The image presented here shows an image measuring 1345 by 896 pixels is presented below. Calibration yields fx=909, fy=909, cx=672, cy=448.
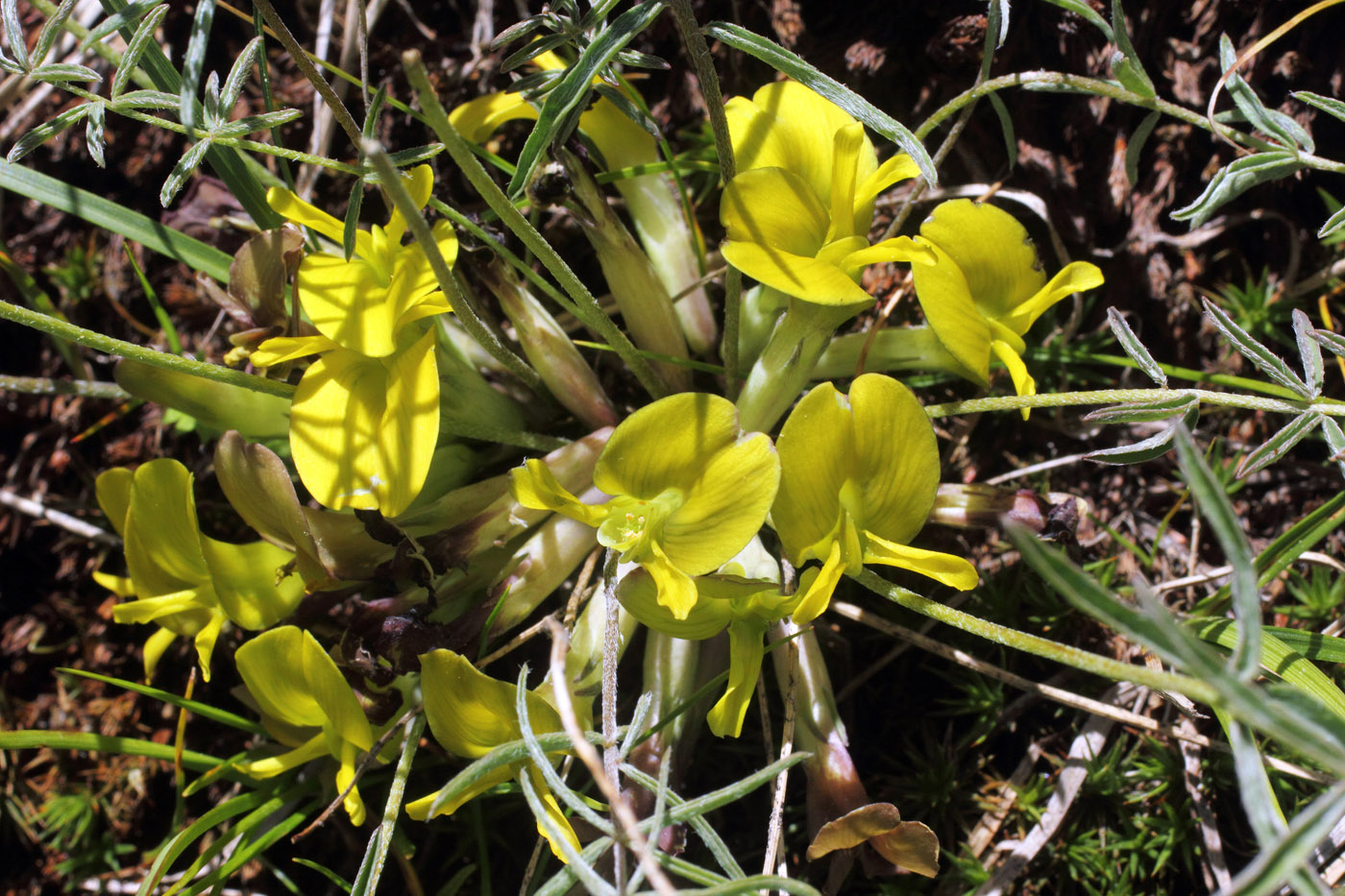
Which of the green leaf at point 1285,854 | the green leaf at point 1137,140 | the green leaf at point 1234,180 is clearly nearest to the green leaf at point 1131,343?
the green leaf at point 1234,180

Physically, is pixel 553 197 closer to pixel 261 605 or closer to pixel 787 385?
pixel 787 385

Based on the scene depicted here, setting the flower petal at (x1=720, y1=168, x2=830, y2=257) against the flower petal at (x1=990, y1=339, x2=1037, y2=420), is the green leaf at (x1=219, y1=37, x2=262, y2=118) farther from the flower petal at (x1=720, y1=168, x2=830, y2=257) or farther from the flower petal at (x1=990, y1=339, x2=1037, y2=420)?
the flower petal at (x1=990, y1=339, x2=1037, y2=420)

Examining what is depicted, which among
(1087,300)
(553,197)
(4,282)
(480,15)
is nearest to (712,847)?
(553,197)

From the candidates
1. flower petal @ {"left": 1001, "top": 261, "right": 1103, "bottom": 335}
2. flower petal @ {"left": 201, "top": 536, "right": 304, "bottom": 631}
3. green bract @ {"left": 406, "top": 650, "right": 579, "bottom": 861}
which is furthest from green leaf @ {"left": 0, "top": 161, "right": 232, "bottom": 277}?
flower petal @ {"left": 1001, "top": 261, "right": 1103, "bottom": 335}

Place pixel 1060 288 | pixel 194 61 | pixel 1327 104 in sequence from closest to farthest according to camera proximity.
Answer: pixel 194 61 < pixel 1327 104 < pixel 1060 288

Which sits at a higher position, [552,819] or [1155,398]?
[1155,398]

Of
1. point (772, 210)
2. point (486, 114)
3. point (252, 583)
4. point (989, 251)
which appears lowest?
point (252, 583)

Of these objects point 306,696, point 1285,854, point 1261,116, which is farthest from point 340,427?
point 1261,116

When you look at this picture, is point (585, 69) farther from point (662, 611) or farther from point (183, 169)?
point (662, 611)
